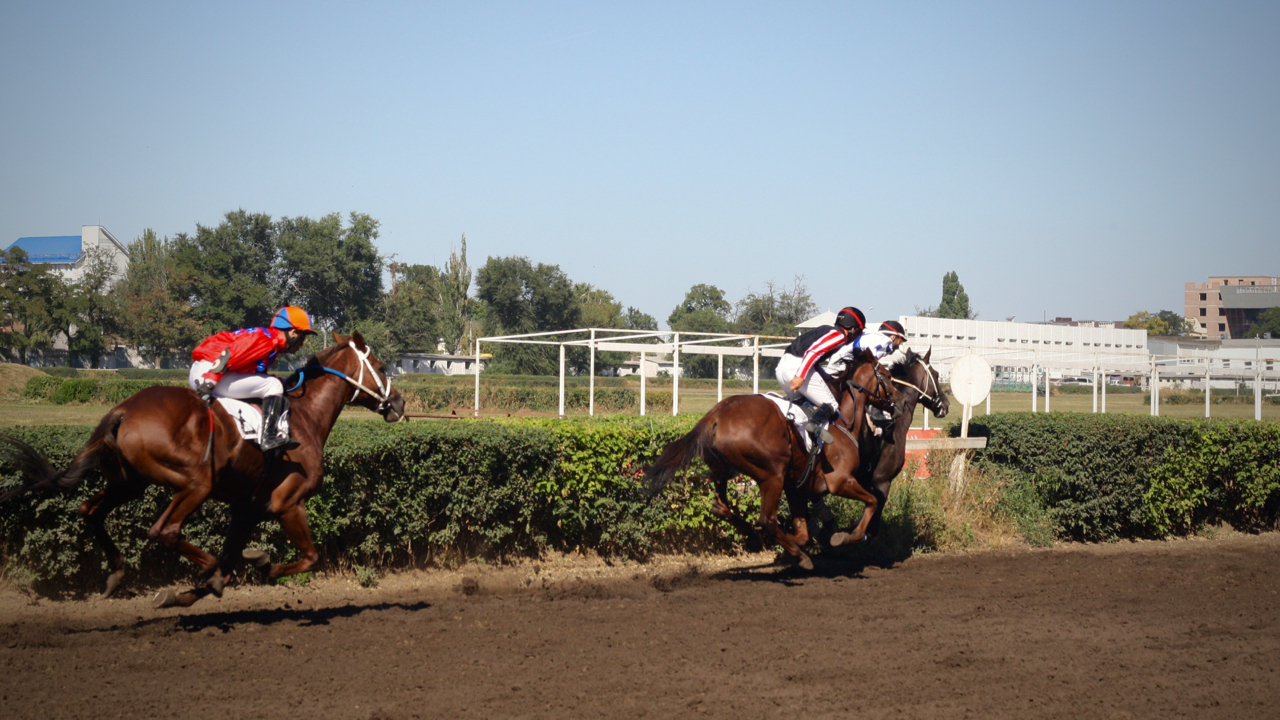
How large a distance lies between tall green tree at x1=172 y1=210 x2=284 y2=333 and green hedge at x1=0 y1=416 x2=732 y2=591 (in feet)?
168

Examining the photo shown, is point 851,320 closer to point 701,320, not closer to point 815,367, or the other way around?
point 815,367

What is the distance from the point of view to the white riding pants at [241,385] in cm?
532

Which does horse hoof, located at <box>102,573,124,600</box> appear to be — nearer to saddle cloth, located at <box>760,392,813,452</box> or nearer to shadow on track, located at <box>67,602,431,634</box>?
shadow on track, located at <box>67,602,431,634</box>

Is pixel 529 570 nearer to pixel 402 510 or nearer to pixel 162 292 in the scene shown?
pixel 402 510

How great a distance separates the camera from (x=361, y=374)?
6043 millimetres

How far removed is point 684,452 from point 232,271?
55.7 m

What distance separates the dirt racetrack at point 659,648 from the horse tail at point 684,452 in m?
0.82

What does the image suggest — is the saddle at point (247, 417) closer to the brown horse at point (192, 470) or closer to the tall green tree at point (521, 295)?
the brown horse at point (192, 470)

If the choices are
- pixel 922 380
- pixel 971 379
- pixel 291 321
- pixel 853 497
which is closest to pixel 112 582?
pixel 291 321

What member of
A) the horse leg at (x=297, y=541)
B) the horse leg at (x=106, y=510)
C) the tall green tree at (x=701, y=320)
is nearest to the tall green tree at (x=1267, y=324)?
the tall green tree at (x=701, y=320)

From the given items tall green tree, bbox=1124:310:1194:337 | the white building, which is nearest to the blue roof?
the white building

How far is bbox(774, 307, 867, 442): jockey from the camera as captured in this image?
699 cm

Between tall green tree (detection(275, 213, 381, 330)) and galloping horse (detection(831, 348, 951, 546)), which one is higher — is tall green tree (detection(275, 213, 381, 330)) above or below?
above

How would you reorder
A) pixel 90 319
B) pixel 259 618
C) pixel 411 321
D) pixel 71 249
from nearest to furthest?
pixel 259 618
pixel 90 319
pixel 411 321
pixel 71 249
